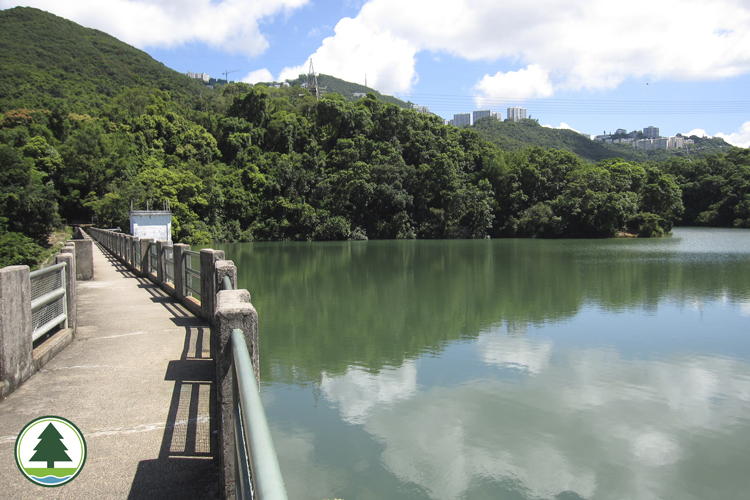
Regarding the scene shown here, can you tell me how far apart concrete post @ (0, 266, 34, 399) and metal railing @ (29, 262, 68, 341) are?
0.24m

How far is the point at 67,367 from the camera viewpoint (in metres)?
5.57

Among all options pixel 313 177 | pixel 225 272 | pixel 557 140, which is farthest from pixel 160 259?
pixel 557 140

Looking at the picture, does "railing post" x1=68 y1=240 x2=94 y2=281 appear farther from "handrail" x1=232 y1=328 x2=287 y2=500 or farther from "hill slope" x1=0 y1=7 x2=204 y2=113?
"hill slope" x1=0 y1=7 x2=204 y2=113

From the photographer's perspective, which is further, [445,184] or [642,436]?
[445,184]

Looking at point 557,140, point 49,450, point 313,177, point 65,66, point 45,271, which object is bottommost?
point 49,450

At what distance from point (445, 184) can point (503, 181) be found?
765 cm

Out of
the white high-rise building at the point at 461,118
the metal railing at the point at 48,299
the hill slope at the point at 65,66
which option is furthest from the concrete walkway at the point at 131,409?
the white high-rise building at the point at 461,118

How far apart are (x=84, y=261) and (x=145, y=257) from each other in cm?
146

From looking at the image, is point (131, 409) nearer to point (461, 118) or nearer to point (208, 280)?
point (208, 280)

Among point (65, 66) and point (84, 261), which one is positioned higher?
point (65, 66)

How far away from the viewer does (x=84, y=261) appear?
44.0 ft

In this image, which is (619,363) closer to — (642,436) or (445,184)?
(642,436)

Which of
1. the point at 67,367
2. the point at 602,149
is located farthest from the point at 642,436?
the point at 602,149

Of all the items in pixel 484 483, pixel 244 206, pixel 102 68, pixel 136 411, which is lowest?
pixel 484 483
